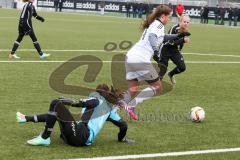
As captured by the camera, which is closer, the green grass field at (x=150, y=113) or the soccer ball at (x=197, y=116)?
the green grass field at (x=150, y=113)

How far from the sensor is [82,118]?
23.7 ft

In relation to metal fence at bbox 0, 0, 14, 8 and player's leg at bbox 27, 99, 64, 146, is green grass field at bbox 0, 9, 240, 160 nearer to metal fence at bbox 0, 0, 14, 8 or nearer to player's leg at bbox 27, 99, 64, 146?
player's leg at bbox 27, 99, 64, 146

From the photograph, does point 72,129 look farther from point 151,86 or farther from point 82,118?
point 151,86

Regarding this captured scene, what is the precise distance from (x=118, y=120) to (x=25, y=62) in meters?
9.11

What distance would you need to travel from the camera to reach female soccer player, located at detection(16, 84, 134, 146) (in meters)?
7.02

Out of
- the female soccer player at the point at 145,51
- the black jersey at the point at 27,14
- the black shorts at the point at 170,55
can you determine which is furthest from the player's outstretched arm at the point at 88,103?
the black jersey at the point at 27,14

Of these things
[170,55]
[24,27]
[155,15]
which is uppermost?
[155,15]

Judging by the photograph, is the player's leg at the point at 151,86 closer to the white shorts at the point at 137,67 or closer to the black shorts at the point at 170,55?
the white shorts at the point at 137,67

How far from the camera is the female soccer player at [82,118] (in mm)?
7016

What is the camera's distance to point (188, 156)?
6953 millimetres

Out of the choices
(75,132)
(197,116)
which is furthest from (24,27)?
(75,132)

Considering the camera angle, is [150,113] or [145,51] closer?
[145,51]

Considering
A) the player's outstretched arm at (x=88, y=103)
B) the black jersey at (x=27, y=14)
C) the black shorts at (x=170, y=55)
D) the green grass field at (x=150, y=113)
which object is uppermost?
the black jersey at (x=27, y=14)

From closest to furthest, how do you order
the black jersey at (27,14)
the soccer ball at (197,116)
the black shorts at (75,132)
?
1. the black shorts at (75,132)
2. the soccer ball at (197,116)
3. the black jersey at (27,14)
